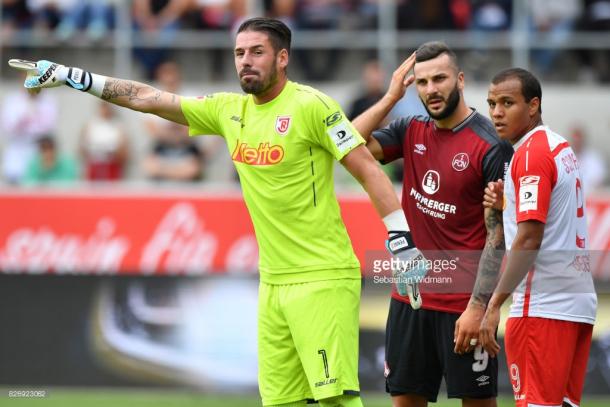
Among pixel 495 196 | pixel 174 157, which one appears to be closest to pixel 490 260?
pixel 495 196

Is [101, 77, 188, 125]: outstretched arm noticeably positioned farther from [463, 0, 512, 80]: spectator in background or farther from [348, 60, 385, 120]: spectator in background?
[463, 0, 512, 80]: spectator in background

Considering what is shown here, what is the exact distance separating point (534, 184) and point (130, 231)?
7.41m

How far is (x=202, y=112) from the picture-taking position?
23.7 ft

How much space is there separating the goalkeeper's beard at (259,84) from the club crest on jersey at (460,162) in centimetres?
127

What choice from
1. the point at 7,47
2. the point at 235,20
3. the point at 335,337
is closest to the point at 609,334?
the point at 335,337

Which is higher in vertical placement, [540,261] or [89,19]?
[89,19]

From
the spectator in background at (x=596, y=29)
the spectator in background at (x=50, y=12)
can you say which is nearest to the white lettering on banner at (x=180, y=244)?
the spectator in background at (x=50, y=12)

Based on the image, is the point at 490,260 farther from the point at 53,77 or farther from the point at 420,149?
the point at 53,77

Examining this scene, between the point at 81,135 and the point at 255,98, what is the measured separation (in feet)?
29.6

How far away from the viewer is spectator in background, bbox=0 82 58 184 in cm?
1566

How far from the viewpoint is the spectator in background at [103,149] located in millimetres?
15359

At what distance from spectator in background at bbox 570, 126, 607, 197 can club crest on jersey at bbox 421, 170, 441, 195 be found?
Result: 27.3 feet

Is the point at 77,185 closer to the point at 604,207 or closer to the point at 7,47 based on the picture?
the point at 7,47

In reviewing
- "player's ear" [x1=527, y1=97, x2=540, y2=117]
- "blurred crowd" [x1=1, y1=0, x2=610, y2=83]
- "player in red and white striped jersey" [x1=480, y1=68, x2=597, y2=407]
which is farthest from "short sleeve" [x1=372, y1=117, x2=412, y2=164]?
"blurred crowd" [x1=1, y1=0, x2=610, y2=83]
